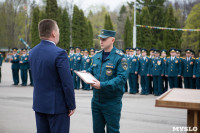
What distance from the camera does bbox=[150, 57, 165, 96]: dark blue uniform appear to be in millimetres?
12141

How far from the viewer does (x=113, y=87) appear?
145 inches

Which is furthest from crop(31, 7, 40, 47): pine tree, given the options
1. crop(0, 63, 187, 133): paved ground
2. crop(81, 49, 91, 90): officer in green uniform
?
crop(0, 63, 187, 133): paved ground

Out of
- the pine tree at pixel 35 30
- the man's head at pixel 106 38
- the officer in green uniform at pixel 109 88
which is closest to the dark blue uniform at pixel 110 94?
the officer in green uniform at pixel 109 88

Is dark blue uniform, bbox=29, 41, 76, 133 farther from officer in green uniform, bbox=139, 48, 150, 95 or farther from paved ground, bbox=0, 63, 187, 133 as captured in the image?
officer in green uniform, bbox=139, 48, 150, 95

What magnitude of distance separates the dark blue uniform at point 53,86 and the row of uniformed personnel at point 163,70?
9437 mm

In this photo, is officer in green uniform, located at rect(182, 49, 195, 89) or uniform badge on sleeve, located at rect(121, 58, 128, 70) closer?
uniform badge on sleeve, located at rect(121, 58, 128, 70)

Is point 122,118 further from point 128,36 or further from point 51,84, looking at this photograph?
point 128,36

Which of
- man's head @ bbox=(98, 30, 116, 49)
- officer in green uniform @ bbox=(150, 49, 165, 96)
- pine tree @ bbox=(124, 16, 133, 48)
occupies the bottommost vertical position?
officer in green uniform @ bbox=(150, 49, 165, 96)

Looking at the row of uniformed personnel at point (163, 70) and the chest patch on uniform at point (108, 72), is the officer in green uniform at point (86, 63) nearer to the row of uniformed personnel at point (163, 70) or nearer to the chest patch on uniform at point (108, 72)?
the row of uniformed personnel at point (163, 70)

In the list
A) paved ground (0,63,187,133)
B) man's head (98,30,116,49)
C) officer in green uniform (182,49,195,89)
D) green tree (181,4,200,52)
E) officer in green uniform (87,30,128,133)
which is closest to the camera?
officer in green uniform (87,30,128,133)

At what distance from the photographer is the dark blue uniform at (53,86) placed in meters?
3.10

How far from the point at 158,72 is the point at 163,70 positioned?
0.28m

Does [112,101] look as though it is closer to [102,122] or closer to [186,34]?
[102,122]

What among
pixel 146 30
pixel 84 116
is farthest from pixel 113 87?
pixel 146 30
